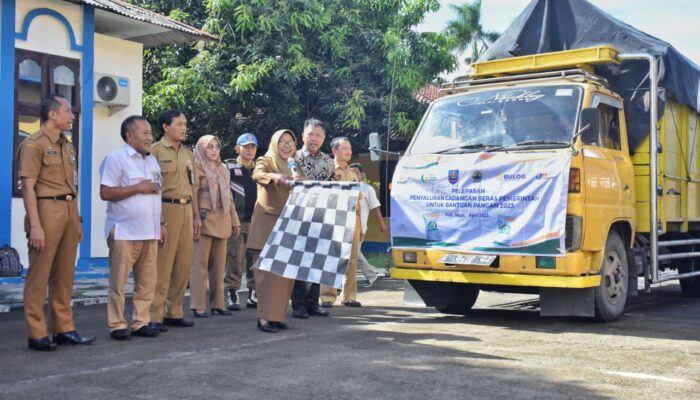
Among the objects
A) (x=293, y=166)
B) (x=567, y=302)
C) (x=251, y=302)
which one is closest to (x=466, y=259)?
(x=567, y=302)

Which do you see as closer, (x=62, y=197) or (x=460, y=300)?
(x=62, y=197)

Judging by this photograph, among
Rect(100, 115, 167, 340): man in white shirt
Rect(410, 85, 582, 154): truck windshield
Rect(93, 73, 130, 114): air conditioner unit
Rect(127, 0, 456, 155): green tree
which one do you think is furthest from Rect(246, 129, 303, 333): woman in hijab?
Rect(127, 0, 456, 155): green tree

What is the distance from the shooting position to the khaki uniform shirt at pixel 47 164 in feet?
20.4

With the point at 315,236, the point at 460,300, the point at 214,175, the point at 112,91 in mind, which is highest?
the point at 112,91

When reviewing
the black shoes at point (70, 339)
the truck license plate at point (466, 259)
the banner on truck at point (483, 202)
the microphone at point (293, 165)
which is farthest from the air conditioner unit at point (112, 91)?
the truck license plate at point (466, 259)

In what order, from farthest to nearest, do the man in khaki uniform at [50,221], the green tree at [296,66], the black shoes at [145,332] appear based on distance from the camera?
the green tree at [296,66] → the black shoes at [145,332] → the man in khaki uniform at [50,221]

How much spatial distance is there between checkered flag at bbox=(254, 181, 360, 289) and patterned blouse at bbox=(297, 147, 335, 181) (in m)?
0.95

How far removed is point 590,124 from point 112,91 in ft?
32.2

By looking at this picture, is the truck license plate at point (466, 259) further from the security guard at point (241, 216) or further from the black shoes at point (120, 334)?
the black shoes at point (120, 334)

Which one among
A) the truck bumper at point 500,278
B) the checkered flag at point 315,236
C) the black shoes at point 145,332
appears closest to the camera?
the checkered flag at point 315,236

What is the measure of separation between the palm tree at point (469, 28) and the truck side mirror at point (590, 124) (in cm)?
4145

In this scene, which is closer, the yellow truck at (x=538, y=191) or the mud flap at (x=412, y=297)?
the yellow truck at (x=538, y=191)

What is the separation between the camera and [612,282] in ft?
26.6

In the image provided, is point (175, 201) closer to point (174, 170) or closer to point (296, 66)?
point (174, 170)
